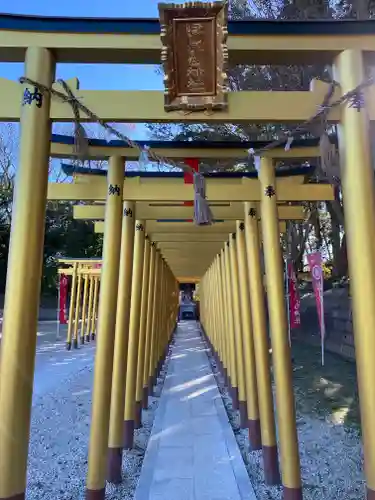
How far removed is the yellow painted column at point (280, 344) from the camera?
3.20 metres

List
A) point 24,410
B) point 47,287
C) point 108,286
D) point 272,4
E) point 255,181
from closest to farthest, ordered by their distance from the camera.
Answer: point 24,410
point 108,286
point 255,181
point 272,4
point 47,287

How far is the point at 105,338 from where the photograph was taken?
3537 millimetres

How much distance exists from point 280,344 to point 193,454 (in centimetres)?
211

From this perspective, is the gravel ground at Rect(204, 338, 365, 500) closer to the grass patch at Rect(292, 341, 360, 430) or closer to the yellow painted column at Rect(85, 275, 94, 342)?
the grass patch at Rect(292, 341, 360, 430)

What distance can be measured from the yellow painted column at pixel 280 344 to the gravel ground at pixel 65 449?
153cm

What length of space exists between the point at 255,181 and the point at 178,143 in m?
0.95

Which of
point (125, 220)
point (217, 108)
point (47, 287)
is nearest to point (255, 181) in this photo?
point (125, 220)

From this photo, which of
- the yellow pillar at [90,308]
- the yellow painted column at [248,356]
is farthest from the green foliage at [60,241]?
the yellow painted column at [248,356]

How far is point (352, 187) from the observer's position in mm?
2463

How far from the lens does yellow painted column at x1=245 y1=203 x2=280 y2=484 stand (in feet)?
13.1

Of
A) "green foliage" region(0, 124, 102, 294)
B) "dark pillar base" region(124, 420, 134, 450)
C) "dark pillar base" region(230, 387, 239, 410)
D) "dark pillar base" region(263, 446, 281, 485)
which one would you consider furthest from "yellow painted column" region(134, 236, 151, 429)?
"green foliage" region(0, 124, 102, 294)

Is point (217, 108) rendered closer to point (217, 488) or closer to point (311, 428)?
point (217, 488)

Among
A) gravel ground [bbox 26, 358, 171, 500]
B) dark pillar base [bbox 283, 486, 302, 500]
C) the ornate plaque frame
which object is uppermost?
the ornate plaque frame

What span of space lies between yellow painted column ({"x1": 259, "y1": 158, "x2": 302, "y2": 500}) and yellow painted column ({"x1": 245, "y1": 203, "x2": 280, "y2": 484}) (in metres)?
0.73
